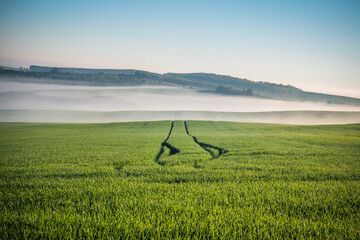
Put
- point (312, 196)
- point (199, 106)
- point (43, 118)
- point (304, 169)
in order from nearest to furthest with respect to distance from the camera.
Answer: point (312, 196)
point (304, 169)
point (43, 118)
point (199, 106)

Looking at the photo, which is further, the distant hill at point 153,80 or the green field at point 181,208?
the distant hill at point 153,80

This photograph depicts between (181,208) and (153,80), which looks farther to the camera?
(153,80)

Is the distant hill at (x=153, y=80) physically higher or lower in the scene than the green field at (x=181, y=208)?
higher

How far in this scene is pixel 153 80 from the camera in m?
120

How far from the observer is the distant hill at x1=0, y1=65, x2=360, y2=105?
9283cm

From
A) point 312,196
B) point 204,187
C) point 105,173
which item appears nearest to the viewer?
point 312,196

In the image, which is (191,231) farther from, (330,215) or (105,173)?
(105,173)

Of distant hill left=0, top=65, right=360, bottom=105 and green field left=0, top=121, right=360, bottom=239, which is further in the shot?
distant hill left=0, top=65, right=360, bottom=105

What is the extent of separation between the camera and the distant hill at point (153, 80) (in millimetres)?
92831

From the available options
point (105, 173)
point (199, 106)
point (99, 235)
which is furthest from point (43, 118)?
point (99, 235)

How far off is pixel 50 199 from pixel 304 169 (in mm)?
10406

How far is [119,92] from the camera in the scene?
94.6 metres

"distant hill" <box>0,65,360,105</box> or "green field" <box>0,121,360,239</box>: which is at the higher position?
"distant hill" <box>0,65,360,105</box>

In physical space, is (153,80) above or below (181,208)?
above
